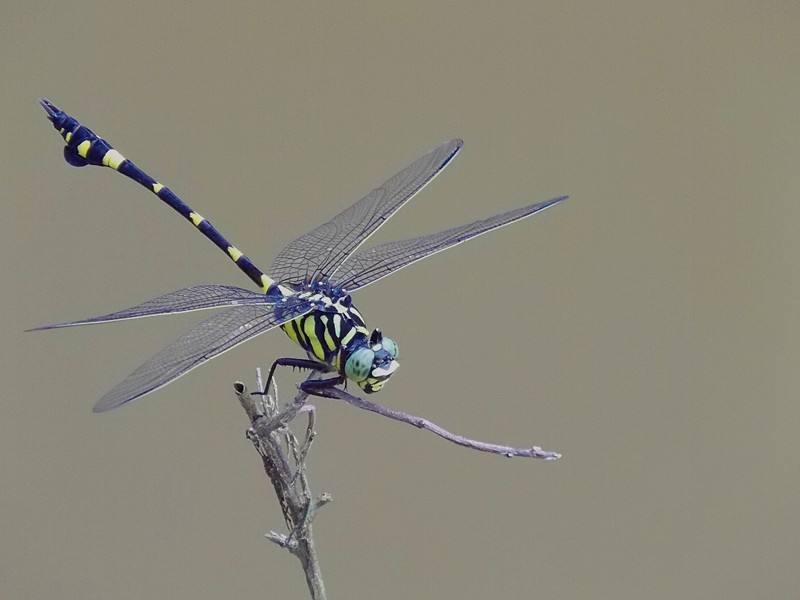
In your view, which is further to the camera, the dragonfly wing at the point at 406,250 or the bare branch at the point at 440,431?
the dragonfly wing at the point at 406,250

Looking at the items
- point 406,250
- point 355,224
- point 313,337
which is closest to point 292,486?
point 313,337

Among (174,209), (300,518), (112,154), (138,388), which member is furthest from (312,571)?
(112,154)

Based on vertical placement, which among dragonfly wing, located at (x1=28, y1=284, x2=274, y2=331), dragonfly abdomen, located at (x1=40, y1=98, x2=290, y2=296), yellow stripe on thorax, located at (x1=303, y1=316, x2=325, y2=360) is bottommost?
yellow stripe on thorax, located at (x1=303, y1=316, x2=325, y2=360)

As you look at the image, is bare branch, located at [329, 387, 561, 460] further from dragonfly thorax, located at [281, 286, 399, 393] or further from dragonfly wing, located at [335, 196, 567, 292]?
dragonfly wing, located at [335, 196, 567, 292]

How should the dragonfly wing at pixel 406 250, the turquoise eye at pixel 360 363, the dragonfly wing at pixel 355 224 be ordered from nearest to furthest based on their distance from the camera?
the turquoise eye at pixel 360 363, the dragonfly wing at pixel 406 250, the dragonfly wing at pixel 355 224

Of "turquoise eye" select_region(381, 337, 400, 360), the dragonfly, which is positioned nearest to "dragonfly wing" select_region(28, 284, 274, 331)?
the dragonfly

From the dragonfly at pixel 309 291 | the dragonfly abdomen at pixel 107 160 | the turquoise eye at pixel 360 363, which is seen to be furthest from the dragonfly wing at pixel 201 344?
the dragonfly abdomen at pixel 107 160

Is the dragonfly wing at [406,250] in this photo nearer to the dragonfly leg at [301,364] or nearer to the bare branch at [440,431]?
the dragonfly leg at [301,364]

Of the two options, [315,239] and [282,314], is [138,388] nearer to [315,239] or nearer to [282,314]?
[282,314]
